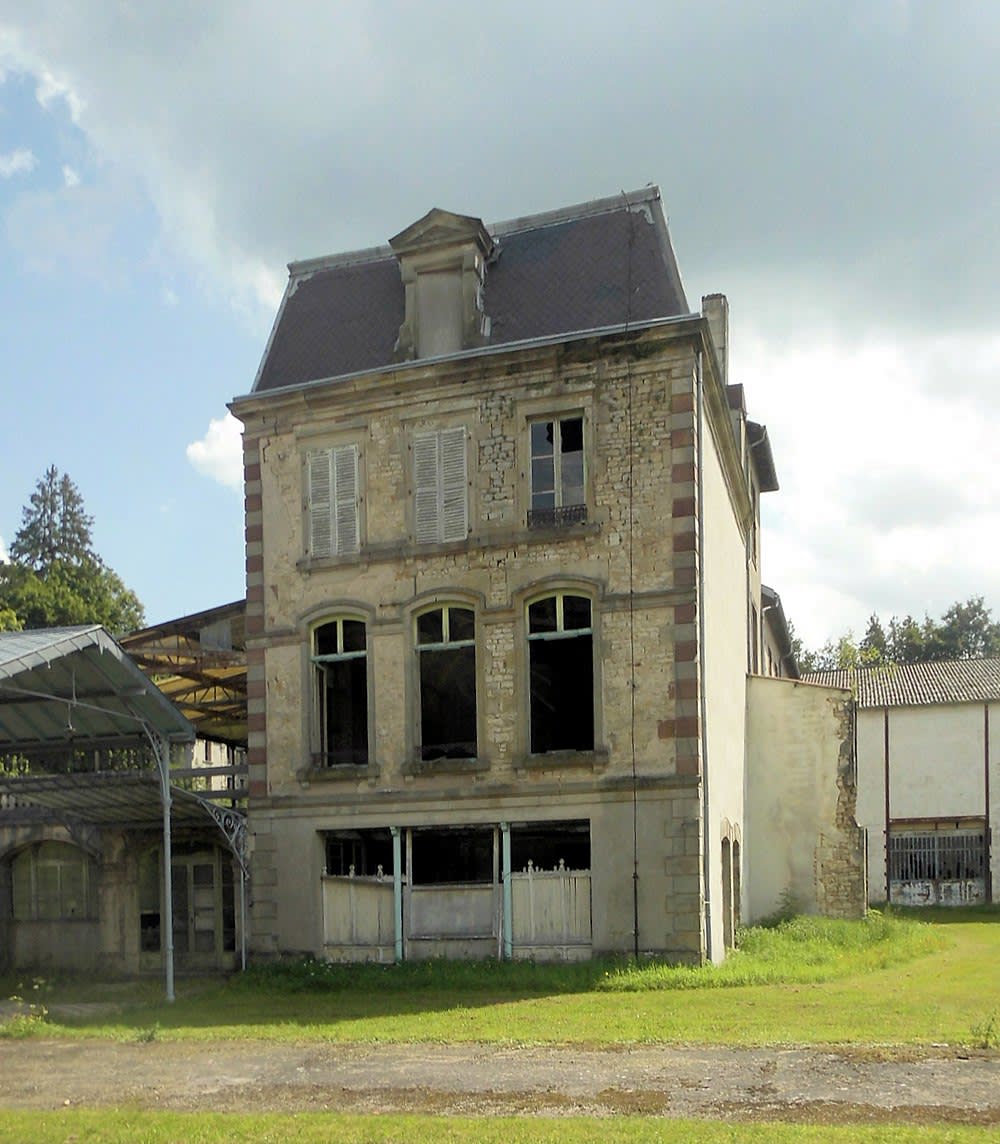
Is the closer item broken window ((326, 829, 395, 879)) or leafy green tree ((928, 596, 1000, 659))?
broken window ((326, 829, 395, 879))

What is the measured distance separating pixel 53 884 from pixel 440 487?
9835mm

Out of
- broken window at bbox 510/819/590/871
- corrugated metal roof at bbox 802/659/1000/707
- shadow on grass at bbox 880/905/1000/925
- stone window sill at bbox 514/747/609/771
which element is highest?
stone window sill at bbox 514/747/609/771

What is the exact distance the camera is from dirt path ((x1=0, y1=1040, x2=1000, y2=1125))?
9.57m

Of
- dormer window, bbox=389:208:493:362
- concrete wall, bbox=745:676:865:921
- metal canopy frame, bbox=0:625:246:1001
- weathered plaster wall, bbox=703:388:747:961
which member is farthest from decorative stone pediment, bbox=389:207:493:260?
concrete wall, bbox=745:676:865:921

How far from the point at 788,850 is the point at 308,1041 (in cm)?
1208

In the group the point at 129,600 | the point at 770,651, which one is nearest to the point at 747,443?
the point at 770,651

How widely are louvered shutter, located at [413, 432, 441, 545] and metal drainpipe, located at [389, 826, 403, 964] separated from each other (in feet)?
14.9

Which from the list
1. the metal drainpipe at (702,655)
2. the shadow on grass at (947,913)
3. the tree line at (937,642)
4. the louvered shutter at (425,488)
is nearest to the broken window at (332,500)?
the louvered shutter at (425,488)

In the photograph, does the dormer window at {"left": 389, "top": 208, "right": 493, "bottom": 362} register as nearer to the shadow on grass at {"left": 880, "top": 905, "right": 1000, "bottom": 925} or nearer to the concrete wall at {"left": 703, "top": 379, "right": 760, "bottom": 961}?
the concrete wall at {"left": 703, "top": 379, "right": 760, "bottom": 961}

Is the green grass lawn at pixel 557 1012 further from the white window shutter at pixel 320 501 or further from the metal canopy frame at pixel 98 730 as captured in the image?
the white window shutter at pixel 320 501

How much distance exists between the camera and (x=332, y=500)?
20.5 m

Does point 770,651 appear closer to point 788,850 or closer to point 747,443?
point 747,443

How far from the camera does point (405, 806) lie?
1928cm

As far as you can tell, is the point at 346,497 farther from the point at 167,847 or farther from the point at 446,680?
the point at 167,847
